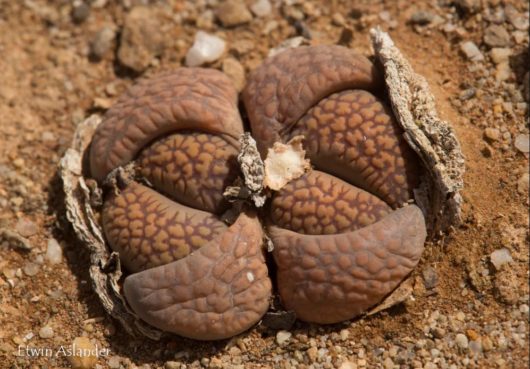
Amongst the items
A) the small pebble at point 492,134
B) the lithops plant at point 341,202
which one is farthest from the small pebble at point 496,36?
the lithops plant at point 341,202

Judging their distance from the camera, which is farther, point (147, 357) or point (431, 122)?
point (147, 357)

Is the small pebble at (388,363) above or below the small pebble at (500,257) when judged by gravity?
below

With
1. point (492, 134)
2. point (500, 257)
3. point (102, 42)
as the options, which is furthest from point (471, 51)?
point (102, 42)

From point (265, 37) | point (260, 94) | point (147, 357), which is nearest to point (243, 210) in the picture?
point (260, 94)

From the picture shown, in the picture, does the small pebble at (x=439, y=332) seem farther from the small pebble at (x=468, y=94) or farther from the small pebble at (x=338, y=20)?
the small pebble at (x=338, y=20)

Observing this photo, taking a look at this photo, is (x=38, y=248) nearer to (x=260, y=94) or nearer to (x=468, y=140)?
(x=260, y=94)

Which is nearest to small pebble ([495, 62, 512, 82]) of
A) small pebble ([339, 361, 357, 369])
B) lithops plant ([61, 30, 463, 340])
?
lithops plant ([61, 30, 463, 340])

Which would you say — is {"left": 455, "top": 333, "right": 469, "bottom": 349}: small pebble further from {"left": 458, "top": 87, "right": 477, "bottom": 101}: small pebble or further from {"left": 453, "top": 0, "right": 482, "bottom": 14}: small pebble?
{"left": 453, "top": 0, "right": 482, "bottom": 14}: small pebble
